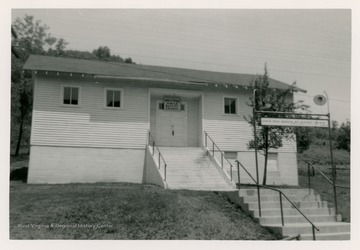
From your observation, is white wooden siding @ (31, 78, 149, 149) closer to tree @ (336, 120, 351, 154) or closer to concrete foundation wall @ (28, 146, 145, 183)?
concrete foundation wall @ (28, 146, 145, 183)

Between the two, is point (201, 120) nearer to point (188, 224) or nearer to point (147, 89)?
point (147, 89)

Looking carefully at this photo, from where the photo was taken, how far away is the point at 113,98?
16.6 metres

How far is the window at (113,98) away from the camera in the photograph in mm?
16516

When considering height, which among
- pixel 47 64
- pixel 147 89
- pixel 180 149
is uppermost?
pixel 47 64

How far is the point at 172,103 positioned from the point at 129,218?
9.75 meters

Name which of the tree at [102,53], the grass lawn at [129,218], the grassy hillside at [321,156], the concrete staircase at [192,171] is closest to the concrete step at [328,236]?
the grass lawn at [129,218]

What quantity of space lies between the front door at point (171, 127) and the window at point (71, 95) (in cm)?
393

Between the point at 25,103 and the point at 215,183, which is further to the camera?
the point at 25,103

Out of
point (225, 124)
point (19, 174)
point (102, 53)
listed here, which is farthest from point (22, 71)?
point (102, 53)

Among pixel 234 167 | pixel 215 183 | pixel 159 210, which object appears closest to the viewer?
Answer: pixel 159 210

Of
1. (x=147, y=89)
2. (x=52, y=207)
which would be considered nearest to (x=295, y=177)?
(x=147, y=89)

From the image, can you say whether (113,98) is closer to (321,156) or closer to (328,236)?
(328,236)
